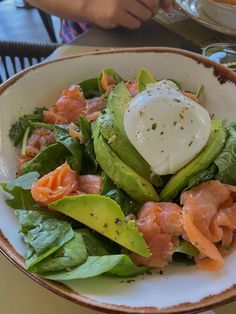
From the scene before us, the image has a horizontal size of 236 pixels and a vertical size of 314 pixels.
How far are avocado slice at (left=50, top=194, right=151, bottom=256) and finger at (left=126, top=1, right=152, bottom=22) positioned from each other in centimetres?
87

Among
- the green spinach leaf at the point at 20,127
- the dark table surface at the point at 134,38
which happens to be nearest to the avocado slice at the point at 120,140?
the green spinach leaf at the point at 20,127

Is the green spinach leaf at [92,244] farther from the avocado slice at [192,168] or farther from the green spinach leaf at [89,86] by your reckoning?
the green spinach leaf at [89,86]

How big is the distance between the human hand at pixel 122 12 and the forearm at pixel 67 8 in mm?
35

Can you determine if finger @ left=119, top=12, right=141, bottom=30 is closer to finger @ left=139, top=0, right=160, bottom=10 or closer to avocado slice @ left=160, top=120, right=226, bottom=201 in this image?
finger @ left=139, top=0, right=160, bottom=10

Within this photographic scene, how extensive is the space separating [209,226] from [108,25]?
890 mm

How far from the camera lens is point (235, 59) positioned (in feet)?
4.56

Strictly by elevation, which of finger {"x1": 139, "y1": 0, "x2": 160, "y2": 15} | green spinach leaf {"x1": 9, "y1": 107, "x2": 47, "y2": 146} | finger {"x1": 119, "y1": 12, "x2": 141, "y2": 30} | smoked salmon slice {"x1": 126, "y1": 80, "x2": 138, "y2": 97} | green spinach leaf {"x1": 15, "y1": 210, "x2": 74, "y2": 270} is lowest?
green spinach leaf {"x1": 15, "y1": 210, "x2": 74, "y2": 270}

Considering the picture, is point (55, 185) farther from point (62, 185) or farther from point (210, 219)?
point (210, 219)

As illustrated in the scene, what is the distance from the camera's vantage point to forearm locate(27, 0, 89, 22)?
1.55 meters

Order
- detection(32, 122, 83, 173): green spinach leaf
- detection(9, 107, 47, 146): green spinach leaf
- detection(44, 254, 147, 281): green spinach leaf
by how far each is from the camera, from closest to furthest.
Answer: detection(44, 254, 147, 281): green spinach leaf
detection(32, 122, 83, 173): green spinach leaf
detection(9, 107, 47, 146): green spinach leaf

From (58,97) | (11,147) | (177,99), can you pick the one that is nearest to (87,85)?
(58,97)

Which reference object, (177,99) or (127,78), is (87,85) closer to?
(127,78)

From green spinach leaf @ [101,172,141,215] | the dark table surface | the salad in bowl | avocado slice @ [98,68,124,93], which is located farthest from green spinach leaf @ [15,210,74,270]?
the dark table surface

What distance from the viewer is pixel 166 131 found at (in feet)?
2.84
